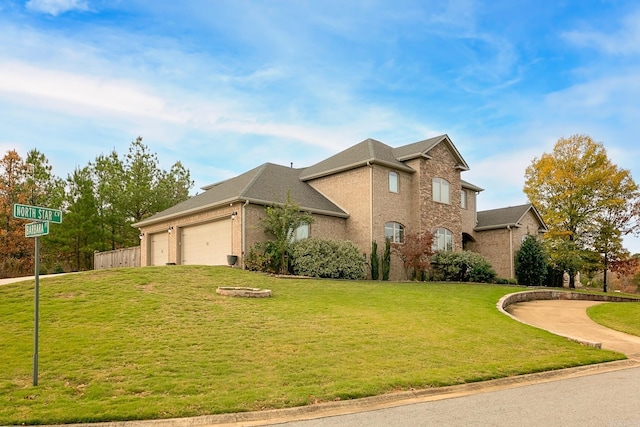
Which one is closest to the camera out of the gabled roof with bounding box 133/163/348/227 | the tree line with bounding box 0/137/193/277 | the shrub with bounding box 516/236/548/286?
the gabled roof with bounding box 133/163/348/227

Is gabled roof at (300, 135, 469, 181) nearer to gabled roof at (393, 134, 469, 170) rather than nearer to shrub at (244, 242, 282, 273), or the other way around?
gabled roof at (393, 134, 469, 170)

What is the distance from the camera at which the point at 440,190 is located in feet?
103

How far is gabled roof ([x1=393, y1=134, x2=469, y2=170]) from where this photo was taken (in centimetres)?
2984

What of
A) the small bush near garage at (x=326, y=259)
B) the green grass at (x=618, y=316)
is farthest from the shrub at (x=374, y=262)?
the green grass at (x=618, y=316)

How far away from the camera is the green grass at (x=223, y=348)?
8.06 metres

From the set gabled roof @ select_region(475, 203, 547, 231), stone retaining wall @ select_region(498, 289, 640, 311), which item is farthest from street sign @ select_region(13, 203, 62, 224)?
gabled roof @ select_region(475, 203, 547, 231)

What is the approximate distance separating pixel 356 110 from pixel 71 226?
25.1m

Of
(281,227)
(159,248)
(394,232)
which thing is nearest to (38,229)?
(281,227)

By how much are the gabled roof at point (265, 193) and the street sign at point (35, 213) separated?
610 inches

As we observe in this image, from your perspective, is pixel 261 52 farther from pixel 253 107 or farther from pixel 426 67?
pixel 426 67

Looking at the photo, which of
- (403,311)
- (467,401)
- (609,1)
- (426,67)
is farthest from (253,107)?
(467,401)

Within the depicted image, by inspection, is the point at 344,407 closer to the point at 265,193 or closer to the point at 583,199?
the point at 265,193

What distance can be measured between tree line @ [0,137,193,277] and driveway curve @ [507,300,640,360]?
29898 millimetres

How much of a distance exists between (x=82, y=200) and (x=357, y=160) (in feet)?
71.7
